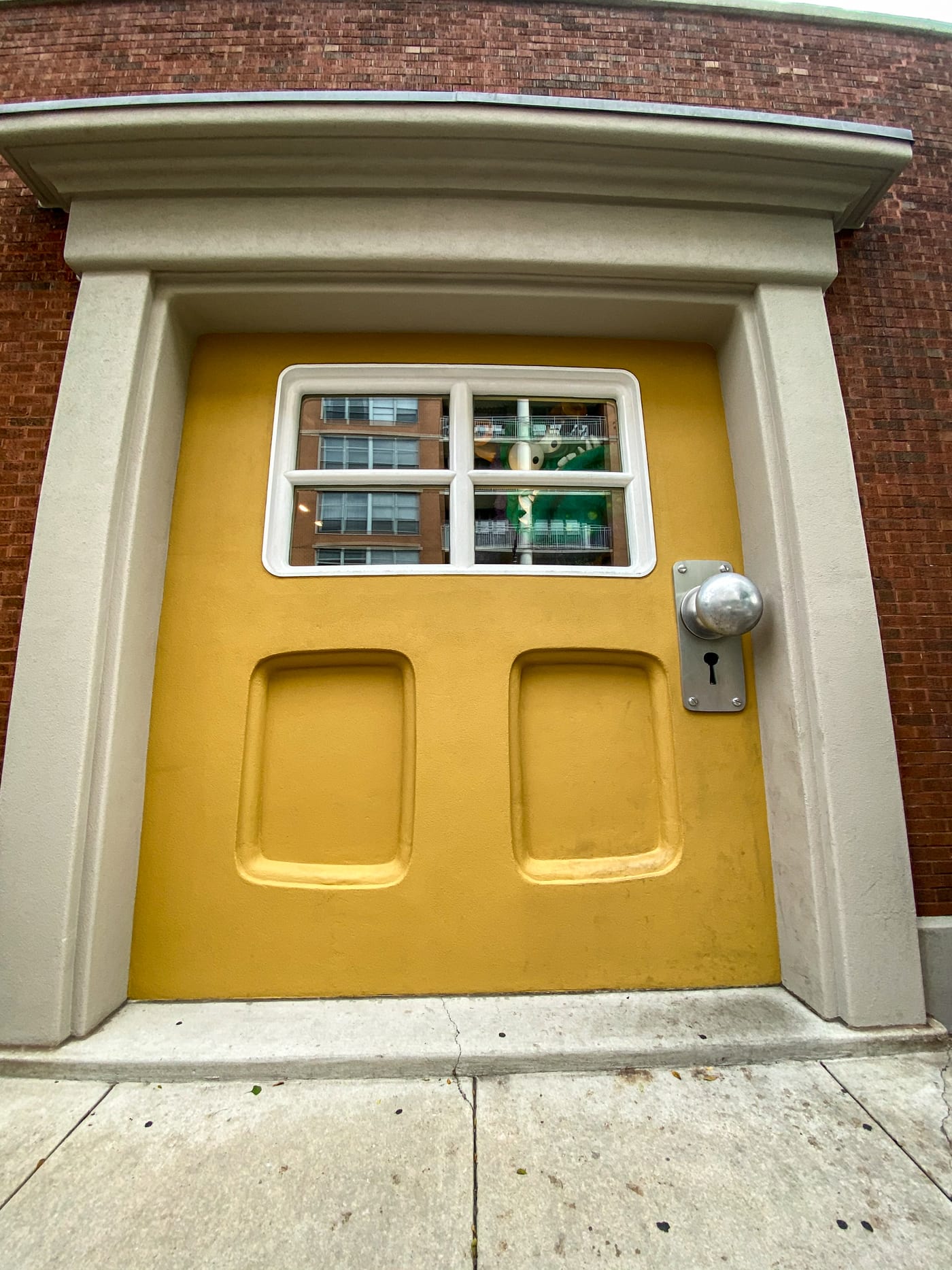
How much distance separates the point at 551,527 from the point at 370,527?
0.91 m

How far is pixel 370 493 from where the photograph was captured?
2889mm

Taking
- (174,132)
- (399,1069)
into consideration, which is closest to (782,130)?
(174,132)

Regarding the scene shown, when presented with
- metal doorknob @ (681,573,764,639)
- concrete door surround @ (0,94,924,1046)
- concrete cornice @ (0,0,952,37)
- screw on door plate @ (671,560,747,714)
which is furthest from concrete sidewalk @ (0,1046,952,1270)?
concrete cornice @ (0,0,952,37)

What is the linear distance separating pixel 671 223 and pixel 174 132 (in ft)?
7.46

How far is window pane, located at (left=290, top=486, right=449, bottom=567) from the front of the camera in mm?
2779

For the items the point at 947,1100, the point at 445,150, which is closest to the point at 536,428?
the point at 445,150

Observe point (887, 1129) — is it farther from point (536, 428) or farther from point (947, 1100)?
point (536, 428)

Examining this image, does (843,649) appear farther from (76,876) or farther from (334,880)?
(76,876)

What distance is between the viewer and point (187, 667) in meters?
2.58

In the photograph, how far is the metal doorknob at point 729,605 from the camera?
244 centimetres

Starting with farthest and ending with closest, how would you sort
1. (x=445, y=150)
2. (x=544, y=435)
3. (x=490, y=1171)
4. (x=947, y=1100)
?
(x=544, y=435) < (x=445, y=150) < (x=947, y=1100) < (x=490, y=1171)

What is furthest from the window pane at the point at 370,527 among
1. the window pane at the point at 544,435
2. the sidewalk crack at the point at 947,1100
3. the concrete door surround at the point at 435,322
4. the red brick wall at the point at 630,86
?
the sidewalk crack at the point at 947,1100

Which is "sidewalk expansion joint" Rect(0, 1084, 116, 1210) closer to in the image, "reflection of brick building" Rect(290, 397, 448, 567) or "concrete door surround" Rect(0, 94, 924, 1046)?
"concrete door surround" Rect(0, 94, 924, 1046)

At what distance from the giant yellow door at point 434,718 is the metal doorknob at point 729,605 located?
0.23 m
